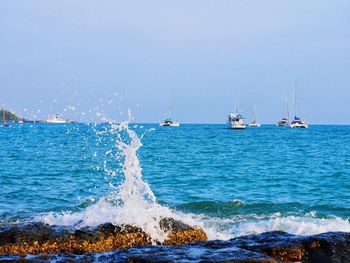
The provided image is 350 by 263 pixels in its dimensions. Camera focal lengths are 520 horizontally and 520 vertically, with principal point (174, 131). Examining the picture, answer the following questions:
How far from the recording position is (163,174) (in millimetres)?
29875

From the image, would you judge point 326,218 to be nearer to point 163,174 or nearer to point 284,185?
point 284,185

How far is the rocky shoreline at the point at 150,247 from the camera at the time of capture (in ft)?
17.0

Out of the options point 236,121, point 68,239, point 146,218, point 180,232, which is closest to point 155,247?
point 68,239

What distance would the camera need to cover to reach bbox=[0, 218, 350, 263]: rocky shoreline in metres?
5.19

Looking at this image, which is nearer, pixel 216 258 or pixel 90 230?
pixel 216 258

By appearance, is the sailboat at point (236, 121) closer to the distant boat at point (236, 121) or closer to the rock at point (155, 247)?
the distant boat at point (236, 121)

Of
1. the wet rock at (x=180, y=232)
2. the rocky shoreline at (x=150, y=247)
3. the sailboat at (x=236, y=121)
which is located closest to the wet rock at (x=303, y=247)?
the rocky shoreline at (x=150, y=247)

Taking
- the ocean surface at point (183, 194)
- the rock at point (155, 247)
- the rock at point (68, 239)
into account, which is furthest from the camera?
the ocean surface at point (183, 194)

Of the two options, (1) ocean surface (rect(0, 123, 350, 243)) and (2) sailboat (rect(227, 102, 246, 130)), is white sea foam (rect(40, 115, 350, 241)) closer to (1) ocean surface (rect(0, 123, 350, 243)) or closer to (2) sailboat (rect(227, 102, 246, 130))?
(1) ocean surface (rect(0, 123, 350, 243))

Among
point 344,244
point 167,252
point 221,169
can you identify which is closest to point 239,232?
point 344,244

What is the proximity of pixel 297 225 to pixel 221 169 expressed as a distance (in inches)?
737

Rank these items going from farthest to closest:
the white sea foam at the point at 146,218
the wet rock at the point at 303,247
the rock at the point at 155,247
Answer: the white sea foam at the point at 146,218 < the wet rock at the point at 303,247 < the rock at the point at 155,247

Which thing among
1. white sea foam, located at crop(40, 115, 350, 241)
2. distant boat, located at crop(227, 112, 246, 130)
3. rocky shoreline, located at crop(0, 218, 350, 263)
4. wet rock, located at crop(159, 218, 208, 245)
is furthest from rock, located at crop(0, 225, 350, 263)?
distant boat, located at crop(227, 112, 246, 130)

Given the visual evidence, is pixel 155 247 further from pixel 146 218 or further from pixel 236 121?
pixel 236 121
